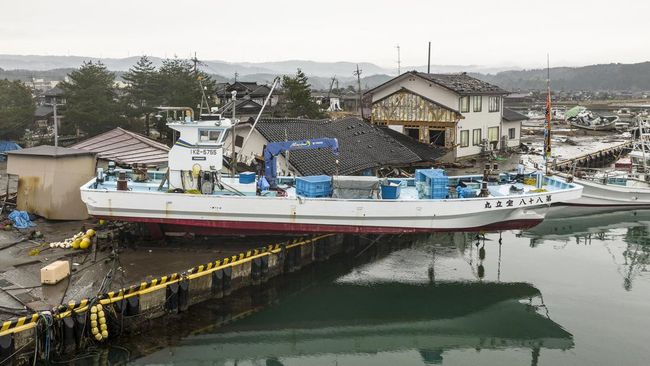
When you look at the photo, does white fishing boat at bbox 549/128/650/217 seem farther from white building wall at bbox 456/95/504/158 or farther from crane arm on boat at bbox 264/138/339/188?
crane arm on boat at bbox 264/138/339/188

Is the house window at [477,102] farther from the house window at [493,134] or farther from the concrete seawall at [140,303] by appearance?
the concrete seawall at [140,303]

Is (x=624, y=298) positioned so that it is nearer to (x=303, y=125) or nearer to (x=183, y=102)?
(x=303, y=125)

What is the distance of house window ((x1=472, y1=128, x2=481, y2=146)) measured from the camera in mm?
37312

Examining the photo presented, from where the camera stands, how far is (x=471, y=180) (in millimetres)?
20922

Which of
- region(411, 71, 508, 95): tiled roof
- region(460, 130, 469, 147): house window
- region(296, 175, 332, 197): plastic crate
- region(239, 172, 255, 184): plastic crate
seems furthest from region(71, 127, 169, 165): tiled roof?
region(460, 130, 469, 147): house window

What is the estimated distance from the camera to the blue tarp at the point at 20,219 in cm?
1831

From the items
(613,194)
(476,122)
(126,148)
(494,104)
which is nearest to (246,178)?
(126,148)

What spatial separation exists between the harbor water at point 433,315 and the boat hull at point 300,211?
2.09 metres

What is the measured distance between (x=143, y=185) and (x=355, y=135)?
42.2 feet

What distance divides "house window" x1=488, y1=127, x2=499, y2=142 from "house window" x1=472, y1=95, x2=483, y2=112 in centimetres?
252

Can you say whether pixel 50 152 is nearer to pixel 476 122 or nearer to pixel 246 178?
pixel 246 178

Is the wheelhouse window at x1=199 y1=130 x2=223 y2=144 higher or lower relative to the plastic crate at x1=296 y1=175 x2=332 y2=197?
higher

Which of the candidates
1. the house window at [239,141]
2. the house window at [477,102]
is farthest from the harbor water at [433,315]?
the house window at [477,102]

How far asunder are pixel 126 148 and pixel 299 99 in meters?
17.2
